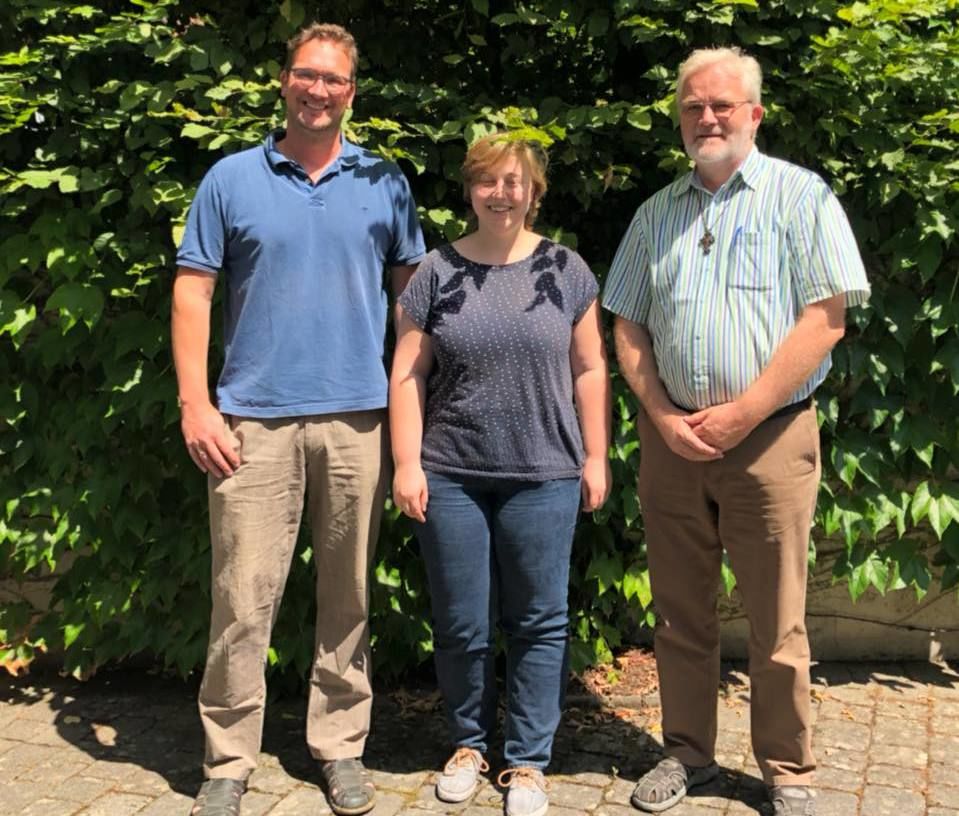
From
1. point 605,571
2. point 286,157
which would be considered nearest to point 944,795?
point 605,571

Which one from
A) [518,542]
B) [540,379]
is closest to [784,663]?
[518,542]

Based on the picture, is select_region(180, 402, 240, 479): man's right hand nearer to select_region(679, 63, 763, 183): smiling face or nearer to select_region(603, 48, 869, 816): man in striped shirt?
select_region(603, 48, 869, 816): man in striped shirt

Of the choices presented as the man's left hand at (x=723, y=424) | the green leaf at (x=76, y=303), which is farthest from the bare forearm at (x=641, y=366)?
the green leaf at (x=76, y=303)

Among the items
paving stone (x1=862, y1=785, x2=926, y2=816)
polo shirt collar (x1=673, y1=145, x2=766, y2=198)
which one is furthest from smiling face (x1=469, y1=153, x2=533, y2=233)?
paving stone (x1=862, y1=785, x2=926, y2=816)

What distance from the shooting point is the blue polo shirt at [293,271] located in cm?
335

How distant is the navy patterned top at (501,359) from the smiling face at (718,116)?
21.7 inches

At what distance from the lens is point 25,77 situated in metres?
3.82

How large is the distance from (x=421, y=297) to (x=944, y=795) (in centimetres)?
231

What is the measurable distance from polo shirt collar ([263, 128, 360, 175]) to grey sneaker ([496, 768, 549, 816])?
78.8 inches

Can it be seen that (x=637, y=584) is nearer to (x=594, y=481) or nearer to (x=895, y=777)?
(x=594, y=481)

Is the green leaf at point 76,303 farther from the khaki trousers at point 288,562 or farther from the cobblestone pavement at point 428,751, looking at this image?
the cobblestone pavement at point 428,751

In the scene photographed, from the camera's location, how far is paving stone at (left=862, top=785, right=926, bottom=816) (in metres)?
3.49

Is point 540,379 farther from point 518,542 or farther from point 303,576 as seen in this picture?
point 303,576

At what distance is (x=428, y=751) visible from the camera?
13.0ft
